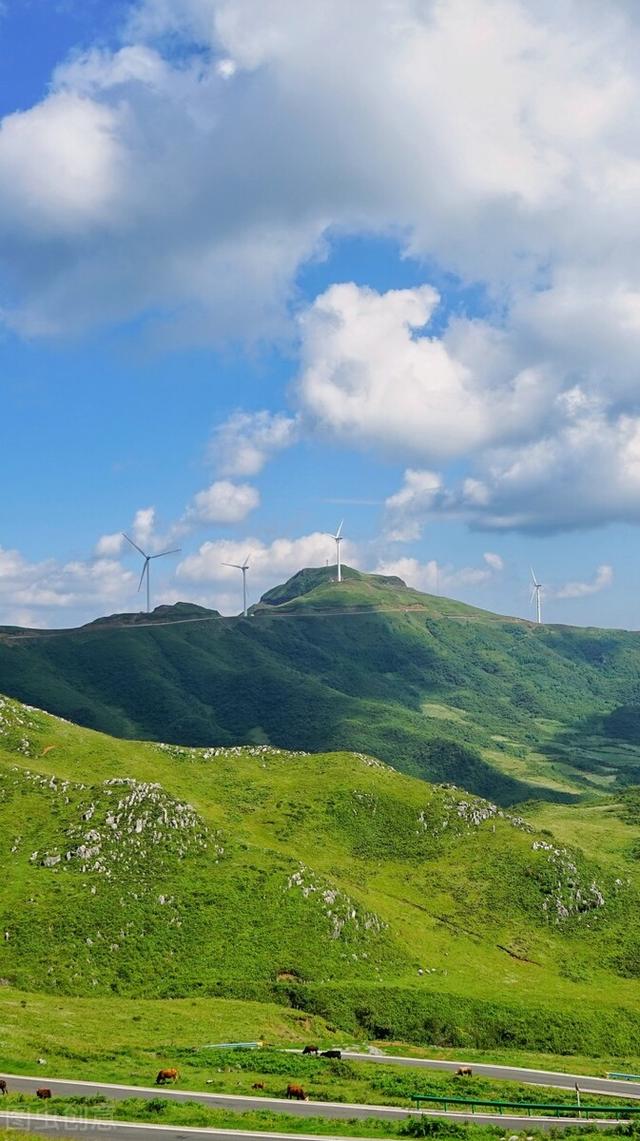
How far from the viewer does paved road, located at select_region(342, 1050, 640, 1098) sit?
87.0 metres

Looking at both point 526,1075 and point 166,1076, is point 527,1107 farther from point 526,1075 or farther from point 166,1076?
point 526,1075

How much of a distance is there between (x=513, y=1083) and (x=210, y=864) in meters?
72.1

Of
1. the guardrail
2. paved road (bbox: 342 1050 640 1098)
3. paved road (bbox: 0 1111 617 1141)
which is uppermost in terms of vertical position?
paved road (bbox: 0 1111 617 1141)

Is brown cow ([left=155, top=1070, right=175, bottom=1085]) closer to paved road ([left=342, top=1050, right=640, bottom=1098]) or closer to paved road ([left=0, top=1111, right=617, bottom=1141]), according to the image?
paved road ([left=0, top=1111, right=617, bottom=1141])

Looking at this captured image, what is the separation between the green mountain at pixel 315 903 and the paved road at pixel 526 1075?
67.8 feet

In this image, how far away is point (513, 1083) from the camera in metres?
82.4

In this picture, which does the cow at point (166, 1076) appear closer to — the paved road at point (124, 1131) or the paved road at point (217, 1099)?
the paved road at point (217, 1099)

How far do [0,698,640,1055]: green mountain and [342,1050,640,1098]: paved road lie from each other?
20660 mm

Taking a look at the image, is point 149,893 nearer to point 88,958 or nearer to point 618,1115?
point 88,958

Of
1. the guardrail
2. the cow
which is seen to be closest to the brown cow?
the cow

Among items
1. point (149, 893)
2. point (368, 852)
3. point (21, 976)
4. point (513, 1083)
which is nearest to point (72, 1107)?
point (513, 1083)

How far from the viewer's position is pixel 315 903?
14050cm

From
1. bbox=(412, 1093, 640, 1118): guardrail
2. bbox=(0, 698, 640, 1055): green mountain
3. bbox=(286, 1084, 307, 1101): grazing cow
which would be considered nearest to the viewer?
bbox=(412, 1093, 640, 1118): guardrail

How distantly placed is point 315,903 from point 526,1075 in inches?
2092
